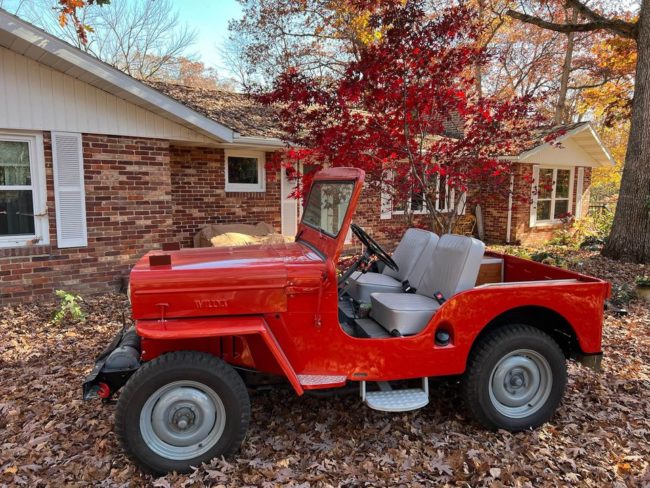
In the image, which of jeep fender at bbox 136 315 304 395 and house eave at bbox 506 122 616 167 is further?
house eave at bbox 506 122 616 167

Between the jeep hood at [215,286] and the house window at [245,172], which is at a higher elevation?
the house window at [245,172]

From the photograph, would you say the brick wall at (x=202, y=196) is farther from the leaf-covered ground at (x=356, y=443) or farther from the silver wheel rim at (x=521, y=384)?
the silver wheel rim at (x=521, y=384)

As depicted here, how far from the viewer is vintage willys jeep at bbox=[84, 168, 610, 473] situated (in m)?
2.62

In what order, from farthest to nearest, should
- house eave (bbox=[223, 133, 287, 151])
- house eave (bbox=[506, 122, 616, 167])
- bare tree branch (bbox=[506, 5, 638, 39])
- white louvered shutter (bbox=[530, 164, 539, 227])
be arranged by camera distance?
white louvered shutter (bbox=[530, 164, 539, 227]) < house eave (bbox=[506, 122, 616, 167]) < bare tree branch (bbox=[506, 5, 638, 39]) < house eave (bbox=[223, 133, 287, 151])

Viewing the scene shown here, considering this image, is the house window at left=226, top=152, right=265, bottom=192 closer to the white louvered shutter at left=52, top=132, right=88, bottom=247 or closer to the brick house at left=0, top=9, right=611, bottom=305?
the brick house at left=0, top=9, right=611, bottom=305

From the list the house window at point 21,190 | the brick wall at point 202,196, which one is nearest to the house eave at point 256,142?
the brick wall at point 202,196

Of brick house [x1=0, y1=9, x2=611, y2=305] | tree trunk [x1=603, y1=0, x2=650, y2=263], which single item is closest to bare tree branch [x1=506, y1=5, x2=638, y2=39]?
tree trunk [x1=603, y1=0, x2=650, y2=263]

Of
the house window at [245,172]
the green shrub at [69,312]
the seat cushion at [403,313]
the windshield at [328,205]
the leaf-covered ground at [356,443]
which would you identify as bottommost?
the leaf-covered ground at [356,443]

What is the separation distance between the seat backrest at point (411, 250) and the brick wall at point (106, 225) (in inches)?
176

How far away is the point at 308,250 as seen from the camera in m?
3.25

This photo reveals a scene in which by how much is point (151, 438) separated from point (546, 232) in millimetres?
14317

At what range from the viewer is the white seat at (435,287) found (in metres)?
3.10

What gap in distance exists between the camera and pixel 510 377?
125 inches

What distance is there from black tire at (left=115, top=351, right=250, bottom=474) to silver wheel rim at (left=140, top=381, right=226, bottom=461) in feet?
0.05
